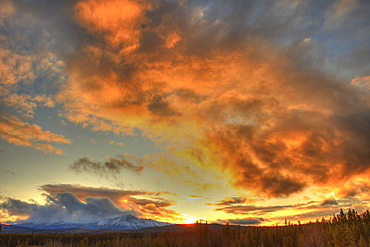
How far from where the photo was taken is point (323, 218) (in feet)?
454

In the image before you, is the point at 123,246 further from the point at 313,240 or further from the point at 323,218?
the point at 323,218

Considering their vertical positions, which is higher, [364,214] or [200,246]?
[364,214]

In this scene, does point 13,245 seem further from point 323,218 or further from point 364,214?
point 364,214

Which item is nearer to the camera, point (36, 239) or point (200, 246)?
point (200, 246)

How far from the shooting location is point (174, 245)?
370ft

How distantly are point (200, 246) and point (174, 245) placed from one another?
11.5 meters

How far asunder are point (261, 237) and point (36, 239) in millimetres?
122317

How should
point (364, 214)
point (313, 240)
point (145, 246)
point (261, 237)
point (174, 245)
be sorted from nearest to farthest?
1. point (313, 240)
2. point (145, 246)
3. point (174, 245)
4. point (261, 237)
5. point (364, 214)

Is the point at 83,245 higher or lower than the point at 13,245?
higher

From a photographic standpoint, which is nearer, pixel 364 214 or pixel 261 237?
pixel 261 237

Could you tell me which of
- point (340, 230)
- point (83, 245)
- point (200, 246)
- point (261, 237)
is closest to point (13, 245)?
point (200, 246)

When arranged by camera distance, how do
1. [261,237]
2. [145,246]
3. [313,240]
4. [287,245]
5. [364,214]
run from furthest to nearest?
[364,214], [261,237], [287,245], [145,246], [313,240]

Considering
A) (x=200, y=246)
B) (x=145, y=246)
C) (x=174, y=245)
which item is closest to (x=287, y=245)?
(x=200, y=246)

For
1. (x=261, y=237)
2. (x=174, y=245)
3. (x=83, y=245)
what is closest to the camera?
(x=83, y=245)
